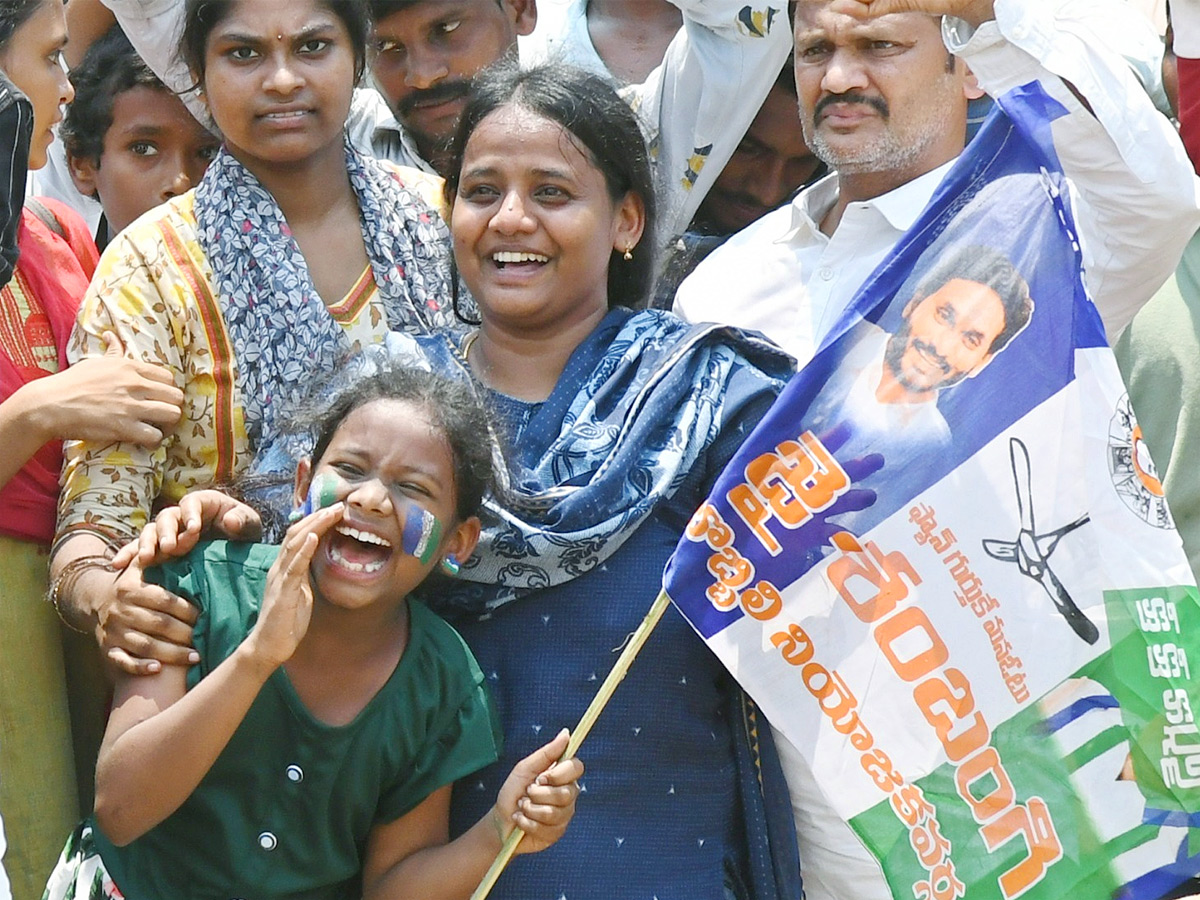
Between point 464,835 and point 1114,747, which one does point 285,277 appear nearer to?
point 464,835

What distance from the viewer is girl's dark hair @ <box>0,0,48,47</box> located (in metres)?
3.17

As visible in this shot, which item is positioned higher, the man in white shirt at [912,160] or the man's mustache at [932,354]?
the man in white shirt at [912,160]

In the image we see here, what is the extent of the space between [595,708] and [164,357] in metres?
1.04

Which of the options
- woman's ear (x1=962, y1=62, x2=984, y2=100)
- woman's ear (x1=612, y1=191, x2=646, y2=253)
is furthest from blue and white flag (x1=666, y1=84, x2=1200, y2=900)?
woman's ear (x1=962, y1=62, x2=984, y2=100)

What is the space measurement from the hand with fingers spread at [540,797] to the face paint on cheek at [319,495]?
1.64ft

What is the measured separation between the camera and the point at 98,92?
13.4 ft

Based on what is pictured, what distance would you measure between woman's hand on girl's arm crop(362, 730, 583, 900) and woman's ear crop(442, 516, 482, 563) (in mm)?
338

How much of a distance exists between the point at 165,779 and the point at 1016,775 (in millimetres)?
1249

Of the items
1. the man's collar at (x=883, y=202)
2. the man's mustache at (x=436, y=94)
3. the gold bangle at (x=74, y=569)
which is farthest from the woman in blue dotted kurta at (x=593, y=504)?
the man's mustache at (x=436, y=94)

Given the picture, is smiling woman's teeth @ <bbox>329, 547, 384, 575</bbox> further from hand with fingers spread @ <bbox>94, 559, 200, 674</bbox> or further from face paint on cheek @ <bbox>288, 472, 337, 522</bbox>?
hand with fingers spread @ <bbox>94, 559, 200, 674</bbox>

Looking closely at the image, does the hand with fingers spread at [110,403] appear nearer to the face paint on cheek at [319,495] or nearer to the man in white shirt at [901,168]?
the face paint on cheek at [319,495]

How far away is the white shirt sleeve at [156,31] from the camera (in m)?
3.93

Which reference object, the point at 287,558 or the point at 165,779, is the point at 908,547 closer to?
the point at 287,558

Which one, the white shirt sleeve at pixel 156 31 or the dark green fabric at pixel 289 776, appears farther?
the white shirt sleeve at pixel 156 31
